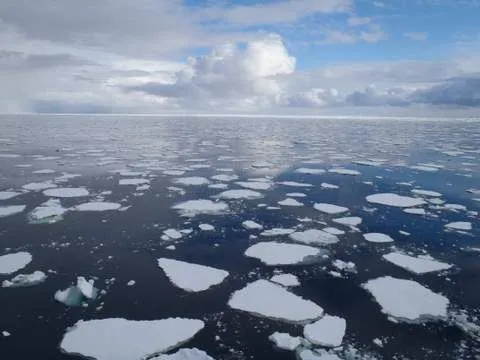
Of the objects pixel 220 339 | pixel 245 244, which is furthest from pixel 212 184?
pixel 220 339

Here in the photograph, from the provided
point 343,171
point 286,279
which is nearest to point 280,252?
point 286,279

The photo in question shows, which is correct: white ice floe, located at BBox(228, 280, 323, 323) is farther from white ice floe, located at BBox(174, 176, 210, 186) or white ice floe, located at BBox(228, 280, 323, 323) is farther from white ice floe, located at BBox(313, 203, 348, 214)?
white ice floe, located at BBox(174, 176, 210, 186)

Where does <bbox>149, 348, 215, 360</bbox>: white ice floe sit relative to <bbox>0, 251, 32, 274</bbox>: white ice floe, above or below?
below

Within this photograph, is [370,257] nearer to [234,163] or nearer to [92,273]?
[92,273]

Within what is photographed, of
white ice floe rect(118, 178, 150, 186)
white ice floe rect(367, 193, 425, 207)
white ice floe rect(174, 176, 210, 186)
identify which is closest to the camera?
white ice floe rect(367, 193, 425, 207)

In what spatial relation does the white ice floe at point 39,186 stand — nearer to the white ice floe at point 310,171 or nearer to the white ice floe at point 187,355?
the white ice floe at point 187,355

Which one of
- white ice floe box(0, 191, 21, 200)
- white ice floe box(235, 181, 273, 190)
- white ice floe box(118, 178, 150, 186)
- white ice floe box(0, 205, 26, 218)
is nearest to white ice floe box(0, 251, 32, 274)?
white ice floe box(0, 205, 26, 218)
